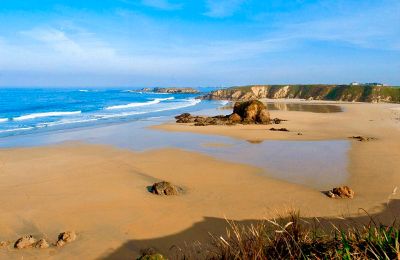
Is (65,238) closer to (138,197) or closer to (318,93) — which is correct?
(138,197)

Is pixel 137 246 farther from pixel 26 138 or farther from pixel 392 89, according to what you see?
pixel 392 89

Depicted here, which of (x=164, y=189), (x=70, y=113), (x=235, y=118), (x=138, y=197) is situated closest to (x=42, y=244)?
(x=138, y=197)

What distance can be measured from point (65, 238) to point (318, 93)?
316 ft

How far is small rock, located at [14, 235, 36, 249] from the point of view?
8477 millimetres

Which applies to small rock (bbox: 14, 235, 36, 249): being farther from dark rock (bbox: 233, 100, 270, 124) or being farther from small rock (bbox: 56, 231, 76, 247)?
dark rock (bbox: 233, 100, 270, 124)

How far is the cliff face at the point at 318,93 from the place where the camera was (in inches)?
3401

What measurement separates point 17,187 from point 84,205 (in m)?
3.75

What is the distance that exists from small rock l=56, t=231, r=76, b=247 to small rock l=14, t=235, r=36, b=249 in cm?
58

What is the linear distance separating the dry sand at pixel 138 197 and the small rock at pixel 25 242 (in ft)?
0.80

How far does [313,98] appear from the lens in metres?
95.6

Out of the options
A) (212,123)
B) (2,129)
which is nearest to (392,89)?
(212,123)

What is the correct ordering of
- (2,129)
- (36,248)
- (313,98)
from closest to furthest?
(36,248)
(2,129)
(313,98)

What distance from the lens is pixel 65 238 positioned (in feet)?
28.8

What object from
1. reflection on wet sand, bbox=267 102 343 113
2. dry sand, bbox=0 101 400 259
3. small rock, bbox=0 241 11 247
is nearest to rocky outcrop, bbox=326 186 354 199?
dry sand, bbox=0 101 400 259
